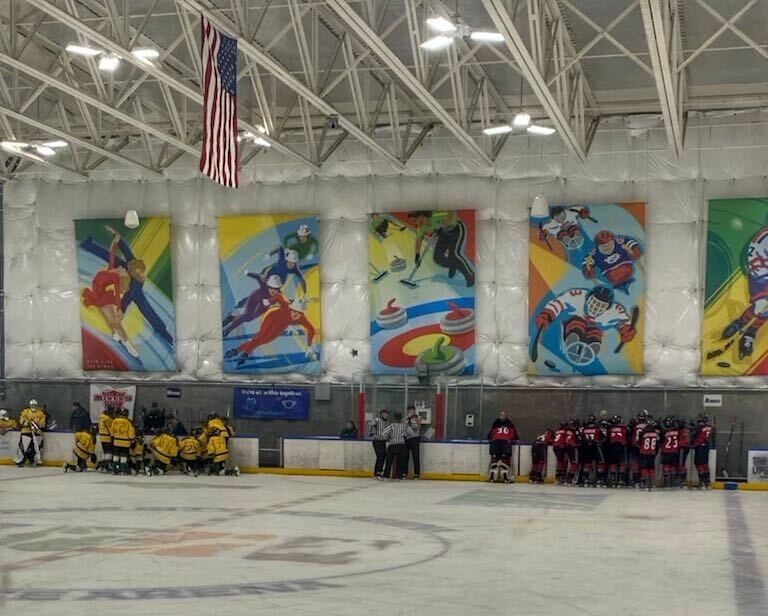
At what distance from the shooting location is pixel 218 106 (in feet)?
50.3

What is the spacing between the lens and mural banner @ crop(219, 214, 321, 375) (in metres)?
28.3

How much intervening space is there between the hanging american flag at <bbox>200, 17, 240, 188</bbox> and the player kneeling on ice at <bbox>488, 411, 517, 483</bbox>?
10596mm

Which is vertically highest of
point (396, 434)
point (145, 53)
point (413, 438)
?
point (145, 53)

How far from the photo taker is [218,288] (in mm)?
29141

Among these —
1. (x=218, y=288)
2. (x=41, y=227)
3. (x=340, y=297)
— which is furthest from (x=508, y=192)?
(x=41, y=227)

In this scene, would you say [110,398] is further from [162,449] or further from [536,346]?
[536,346]

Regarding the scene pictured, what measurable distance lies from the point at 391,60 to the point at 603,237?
32.8 ft

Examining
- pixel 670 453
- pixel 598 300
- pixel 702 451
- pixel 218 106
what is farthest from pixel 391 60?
pixel 702 451

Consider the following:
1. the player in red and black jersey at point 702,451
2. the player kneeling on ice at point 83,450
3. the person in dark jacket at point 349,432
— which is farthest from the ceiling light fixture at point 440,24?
the player kneeling on ice at point 83,450

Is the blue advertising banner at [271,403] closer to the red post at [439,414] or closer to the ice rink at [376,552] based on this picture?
the red post at [439,414]

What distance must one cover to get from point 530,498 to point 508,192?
8.84 metres

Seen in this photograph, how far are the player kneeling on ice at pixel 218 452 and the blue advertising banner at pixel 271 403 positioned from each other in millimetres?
2823

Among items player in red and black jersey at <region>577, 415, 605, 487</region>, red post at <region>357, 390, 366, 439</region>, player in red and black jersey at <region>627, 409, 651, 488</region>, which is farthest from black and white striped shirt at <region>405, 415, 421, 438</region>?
player in red and black jersey at <region>627, 409, 651, 488</region>

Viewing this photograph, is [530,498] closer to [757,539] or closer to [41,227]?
[757,539]
